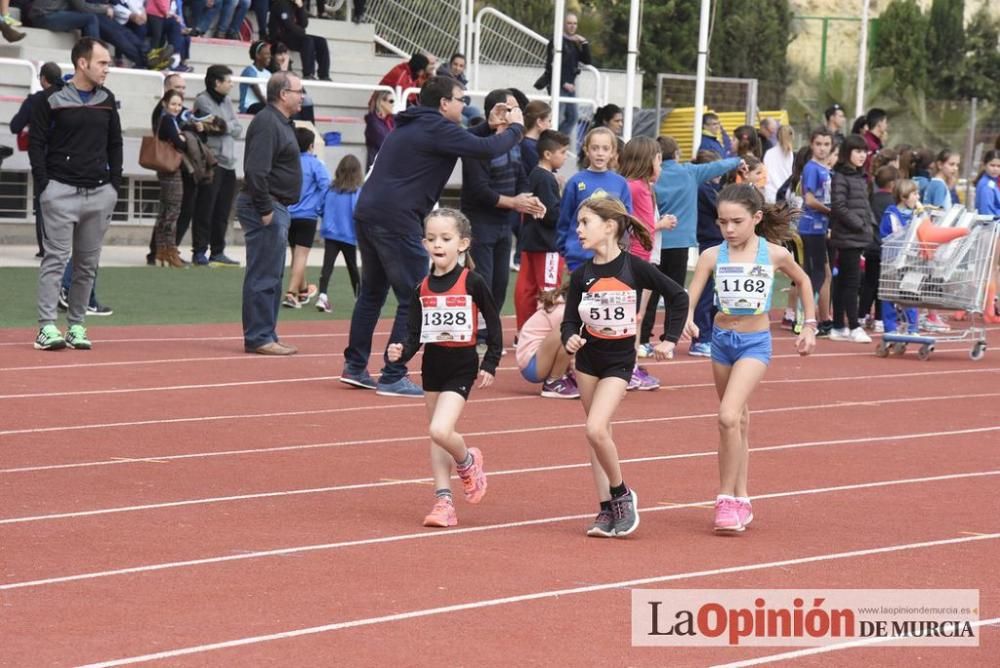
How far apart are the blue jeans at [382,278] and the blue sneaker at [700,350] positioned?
3.74 m

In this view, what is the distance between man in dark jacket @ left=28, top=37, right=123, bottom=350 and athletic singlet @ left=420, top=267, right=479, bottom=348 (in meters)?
5.56

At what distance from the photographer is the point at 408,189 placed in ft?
40.1

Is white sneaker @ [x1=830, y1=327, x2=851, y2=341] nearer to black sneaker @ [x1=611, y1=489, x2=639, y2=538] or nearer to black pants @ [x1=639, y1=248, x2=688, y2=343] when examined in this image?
black pants @ [x1=639, y1=248, x2=688, y2=343]

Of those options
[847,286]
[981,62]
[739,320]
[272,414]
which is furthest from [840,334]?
[981,62]

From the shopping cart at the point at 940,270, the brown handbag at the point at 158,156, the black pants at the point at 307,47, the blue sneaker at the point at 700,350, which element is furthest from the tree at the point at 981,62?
the blue sneaker at the point at 700,350

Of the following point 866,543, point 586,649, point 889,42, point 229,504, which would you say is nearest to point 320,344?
point 229,504

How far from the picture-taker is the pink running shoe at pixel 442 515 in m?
8.08

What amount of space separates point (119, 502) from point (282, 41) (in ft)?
62.8

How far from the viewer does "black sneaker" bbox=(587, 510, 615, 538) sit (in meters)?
7.95

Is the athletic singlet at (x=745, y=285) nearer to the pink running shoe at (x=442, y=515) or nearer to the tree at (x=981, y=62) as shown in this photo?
the pink running shoe at (x=442, y=515)

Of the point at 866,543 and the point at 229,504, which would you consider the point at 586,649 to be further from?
the point at 229,504

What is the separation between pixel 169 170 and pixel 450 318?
41.3ft

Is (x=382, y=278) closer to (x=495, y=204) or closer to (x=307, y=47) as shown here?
(x=495, y=204)

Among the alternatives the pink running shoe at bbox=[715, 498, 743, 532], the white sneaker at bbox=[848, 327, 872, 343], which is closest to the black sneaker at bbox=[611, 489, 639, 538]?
the pink running shoe at bbox=[715, 498, 743, 532]
